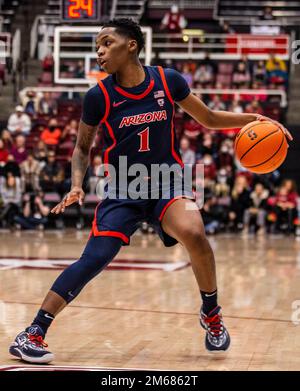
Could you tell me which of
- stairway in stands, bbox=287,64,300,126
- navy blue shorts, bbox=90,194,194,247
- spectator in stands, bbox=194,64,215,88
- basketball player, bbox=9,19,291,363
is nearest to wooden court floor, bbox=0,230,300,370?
basketball player, bbox=9,19,291,363

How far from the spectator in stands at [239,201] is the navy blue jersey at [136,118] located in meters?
12.7

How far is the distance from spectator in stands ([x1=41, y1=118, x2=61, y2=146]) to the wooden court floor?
671cm

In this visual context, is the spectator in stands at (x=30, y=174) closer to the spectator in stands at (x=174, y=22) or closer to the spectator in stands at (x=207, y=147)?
the spectator in stands at (x=207, y=147)

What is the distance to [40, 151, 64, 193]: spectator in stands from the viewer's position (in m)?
18.9

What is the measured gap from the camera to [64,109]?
2175 centimetres

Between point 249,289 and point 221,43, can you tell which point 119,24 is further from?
point 221,43

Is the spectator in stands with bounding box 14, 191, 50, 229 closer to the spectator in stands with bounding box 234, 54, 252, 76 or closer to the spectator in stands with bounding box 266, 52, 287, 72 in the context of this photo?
the spectator in stands with bounding box 234, 54, 252, 76

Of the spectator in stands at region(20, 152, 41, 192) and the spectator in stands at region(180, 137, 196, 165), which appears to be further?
the spectator in stands at region(20, 152, 41, 192)

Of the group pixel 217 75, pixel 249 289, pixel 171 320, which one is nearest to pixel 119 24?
pixel 171 320

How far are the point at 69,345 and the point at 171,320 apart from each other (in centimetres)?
133

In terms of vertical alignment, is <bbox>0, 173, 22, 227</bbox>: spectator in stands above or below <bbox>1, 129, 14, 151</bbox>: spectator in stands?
below

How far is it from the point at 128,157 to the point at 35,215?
13379 millimetres

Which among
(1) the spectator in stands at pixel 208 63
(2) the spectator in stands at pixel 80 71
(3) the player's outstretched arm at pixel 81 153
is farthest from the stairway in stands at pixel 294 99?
(3) the player's outstretched arm at pixel 81 153

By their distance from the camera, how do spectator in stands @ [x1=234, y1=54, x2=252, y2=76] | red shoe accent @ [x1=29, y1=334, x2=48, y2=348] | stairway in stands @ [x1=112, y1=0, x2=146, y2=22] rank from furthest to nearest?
stairway in stands @ [x1=112, y1=0, x2=146, y2=22] < spectator in stands @ [x1=234, y1=54, x2=252, y2=76] < red shoe accent @ [x1=29, y1=334, x2=48, y2=348]
